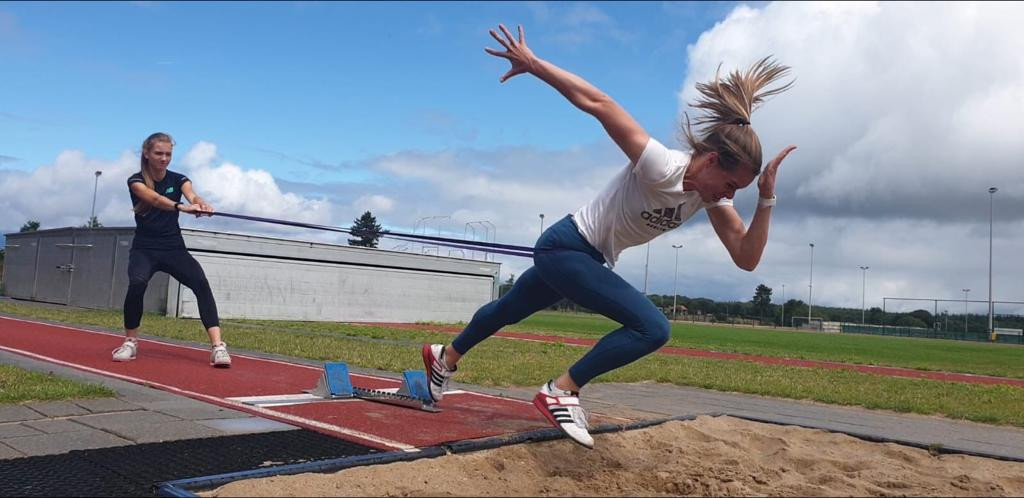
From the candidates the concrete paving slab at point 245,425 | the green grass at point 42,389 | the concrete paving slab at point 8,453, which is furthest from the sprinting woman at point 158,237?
the concrete paving slab at point 8,453

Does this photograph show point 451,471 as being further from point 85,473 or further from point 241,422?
point 241,422

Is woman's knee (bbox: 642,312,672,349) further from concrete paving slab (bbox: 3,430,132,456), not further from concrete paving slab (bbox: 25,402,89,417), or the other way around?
concrete paving slab (bbox: 25,402,89,417)

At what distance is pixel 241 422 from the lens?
4.29m

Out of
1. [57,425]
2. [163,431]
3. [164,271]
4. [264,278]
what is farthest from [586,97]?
[264,278]

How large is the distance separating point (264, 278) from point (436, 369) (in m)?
22.5

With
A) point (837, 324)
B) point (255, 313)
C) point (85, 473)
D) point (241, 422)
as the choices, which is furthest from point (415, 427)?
point (837, 324)

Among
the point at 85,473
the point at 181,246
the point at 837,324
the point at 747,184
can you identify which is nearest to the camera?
the point at 85,473

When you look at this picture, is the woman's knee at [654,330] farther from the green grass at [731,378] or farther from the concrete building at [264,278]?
the concrete building at [264,278]

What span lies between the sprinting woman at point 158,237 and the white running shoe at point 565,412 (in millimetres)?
3944

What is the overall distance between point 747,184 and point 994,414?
18.3ft

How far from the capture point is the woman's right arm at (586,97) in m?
3.44

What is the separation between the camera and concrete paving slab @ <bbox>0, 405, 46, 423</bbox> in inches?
161

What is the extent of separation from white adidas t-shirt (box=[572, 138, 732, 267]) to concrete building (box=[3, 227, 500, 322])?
21.6 metres

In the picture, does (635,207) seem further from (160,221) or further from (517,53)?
(160,221)
